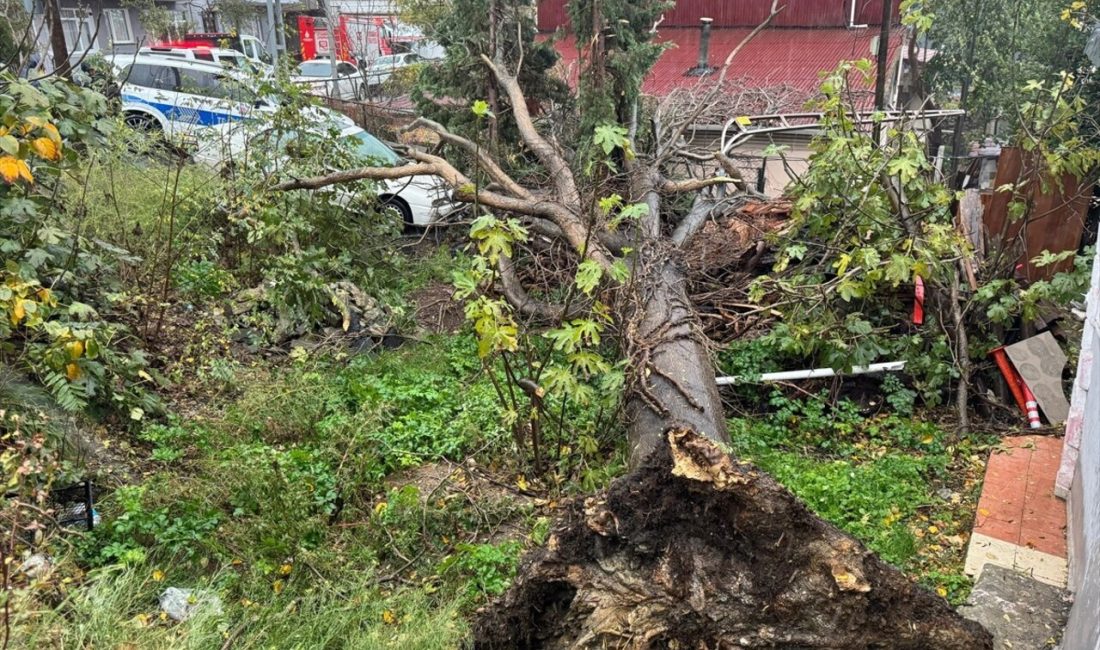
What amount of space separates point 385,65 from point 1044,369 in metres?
19.6

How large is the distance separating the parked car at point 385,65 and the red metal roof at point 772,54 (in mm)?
4053

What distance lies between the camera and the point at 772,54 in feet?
54.4

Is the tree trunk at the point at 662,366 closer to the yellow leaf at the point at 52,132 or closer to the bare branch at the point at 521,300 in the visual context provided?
the bare branch at the point at 521,300

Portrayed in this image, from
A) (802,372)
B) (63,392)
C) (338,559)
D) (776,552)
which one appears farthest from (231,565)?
(802,372)

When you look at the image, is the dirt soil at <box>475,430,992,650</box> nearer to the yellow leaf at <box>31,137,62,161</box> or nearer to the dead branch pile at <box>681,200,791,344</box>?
the yellow leaf at <box>31,137,62,161</box>

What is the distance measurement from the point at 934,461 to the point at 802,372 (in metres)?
1.12

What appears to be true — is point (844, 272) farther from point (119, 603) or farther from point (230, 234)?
point (230, 234)

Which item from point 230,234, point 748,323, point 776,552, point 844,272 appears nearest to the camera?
point 776,552

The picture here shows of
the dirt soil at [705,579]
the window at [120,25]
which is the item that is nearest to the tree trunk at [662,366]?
the dirt soil at [705,579]

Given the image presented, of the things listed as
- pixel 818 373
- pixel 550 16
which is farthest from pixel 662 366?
pixel 550 16

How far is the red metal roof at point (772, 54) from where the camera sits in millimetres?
14922

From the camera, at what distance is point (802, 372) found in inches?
227

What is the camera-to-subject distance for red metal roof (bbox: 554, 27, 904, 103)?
49.0 feet

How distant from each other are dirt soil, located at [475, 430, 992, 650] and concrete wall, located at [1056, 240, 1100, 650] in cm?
70
